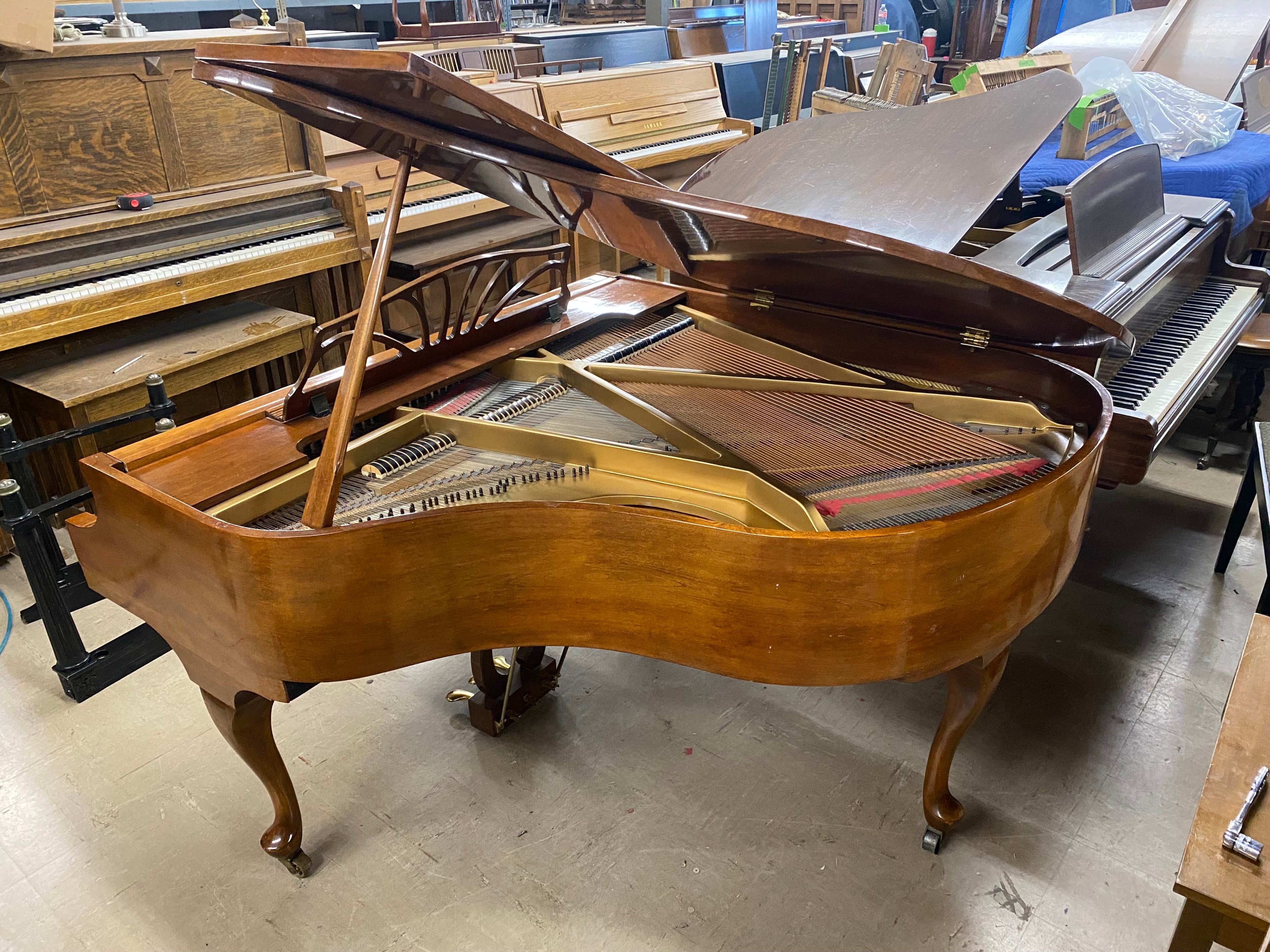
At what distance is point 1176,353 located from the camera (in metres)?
2.66

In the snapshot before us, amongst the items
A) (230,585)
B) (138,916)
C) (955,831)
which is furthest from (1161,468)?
(138,916)

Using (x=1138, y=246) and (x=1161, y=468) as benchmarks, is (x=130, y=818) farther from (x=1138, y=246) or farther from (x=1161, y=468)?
(x=1161, y=468)

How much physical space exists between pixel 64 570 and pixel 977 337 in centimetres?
259

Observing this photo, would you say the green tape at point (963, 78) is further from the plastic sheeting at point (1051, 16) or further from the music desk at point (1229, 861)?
the plastic sheeting at point (1051, 16)

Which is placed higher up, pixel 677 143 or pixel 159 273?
pixel 677 143

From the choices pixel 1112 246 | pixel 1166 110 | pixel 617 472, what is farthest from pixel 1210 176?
pixel 617 472

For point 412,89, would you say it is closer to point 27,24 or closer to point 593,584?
point 593,584

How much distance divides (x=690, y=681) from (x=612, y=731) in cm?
30

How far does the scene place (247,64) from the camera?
133 cm

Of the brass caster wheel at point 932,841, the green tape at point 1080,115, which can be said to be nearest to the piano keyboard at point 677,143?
the green tape at point 1080,115

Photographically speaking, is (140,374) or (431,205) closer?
(140,374)

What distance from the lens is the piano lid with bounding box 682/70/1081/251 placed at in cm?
229

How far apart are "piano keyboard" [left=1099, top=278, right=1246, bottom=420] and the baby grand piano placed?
1.89ft

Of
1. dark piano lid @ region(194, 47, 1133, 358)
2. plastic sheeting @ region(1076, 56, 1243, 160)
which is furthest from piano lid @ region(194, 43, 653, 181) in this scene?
plastic sheeting @ region(1076, 56, 1243, 160)
